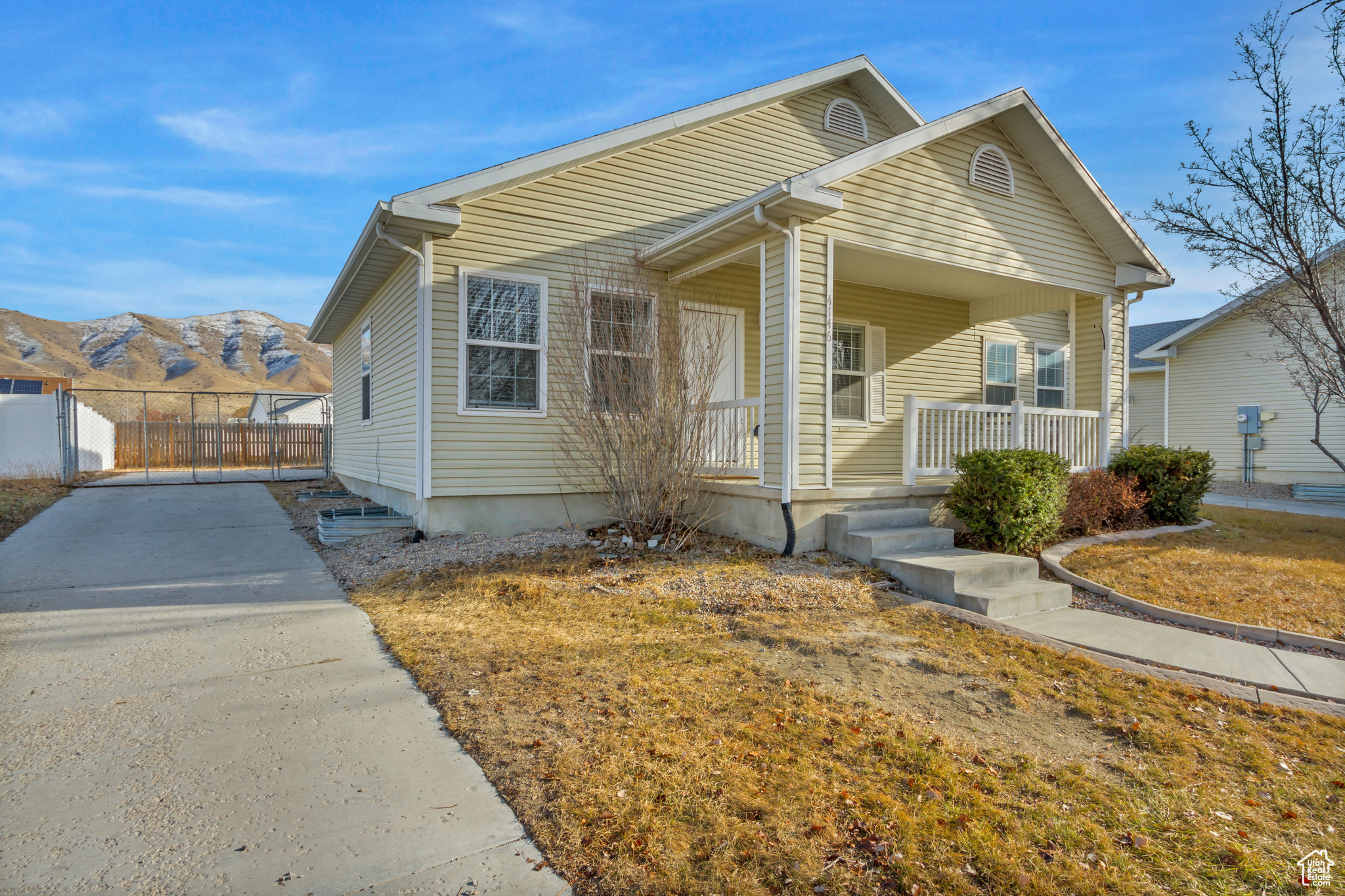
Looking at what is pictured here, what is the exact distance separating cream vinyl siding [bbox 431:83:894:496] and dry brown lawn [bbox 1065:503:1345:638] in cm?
295

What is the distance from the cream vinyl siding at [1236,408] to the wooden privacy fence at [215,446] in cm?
2408

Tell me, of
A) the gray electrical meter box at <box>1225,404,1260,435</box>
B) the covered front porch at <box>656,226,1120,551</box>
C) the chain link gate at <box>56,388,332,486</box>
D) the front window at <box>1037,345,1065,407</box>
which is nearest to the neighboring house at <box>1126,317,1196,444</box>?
the gray electrical meter box at <box>1225,404,1260,435</box>

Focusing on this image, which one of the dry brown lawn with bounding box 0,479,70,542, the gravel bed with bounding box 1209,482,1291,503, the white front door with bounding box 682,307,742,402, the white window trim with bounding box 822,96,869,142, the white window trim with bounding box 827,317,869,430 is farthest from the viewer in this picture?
the gravel bed with bounding box 1209,482,1291,503

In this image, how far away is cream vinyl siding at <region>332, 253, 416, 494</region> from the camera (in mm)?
8117

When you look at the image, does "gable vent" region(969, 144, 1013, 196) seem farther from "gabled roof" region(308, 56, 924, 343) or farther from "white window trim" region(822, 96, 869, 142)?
"white window trim" region(822, 96, 869, 142)

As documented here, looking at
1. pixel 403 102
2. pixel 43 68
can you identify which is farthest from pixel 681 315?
Result: pixel 43 68

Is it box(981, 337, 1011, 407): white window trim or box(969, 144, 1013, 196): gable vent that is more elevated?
box(969, 144, 1013, 196): gable vent

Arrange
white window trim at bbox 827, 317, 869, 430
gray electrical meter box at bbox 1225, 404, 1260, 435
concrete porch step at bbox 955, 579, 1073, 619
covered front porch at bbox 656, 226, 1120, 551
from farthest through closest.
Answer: gray electrical meter box at bbox 1225, 404, 1260, 435 < white window trim at bbox 827, 317, 869, 430 < covered front porch at bbox 656, 226, 1120, 551 < concrete porch step at bbox 955, 579, 1073, 619

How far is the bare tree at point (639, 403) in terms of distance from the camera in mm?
6891

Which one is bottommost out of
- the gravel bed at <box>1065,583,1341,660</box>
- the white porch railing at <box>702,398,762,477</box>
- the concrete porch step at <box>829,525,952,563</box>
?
the gravel bed at <box>1065,583,1341,660</box>

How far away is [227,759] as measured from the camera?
9.50 feet

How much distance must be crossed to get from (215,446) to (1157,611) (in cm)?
2358

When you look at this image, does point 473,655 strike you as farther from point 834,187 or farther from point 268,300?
point 268,300

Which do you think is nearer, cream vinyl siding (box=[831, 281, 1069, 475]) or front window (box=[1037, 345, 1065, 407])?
cream vinyl siding (box=[831, 281, 1069, 475])
